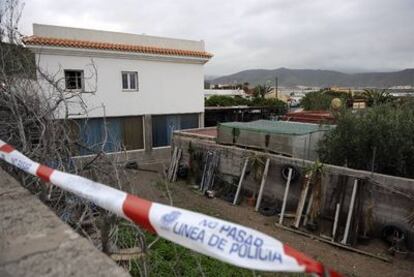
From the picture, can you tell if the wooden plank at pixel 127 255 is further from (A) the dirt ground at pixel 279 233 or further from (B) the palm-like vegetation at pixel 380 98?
(B) the palm-like vegetation at pixel 380 98

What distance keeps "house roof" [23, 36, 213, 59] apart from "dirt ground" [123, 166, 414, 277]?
6074mm

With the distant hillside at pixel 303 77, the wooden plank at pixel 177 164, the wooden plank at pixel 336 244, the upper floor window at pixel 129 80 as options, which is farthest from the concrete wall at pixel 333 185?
the distant hillside at pixel 303 77

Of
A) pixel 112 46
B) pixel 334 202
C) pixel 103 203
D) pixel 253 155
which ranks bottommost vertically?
pixel 334 202

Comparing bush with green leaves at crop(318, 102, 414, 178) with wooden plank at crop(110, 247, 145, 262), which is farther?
bush with green leaves at crop(318, 102, 414, 178)

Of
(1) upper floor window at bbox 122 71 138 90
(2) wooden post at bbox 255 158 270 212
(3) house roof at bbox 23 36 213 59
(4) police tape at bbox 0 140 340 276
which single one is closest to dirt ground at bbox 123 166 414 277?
(2) wooden post at bbox 255 158 270 212

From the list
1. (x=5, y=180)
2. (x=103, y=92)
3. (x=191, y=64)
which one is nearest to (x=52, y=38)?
(x=103, y=92)

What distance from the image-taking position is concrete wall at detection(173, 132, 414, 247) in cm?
828

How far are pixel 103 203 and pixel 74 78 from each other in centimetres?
1414

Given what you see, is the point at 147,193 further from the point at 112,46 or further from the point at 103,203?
the point at 103,203

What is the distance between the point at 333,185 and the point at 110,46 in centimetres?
1128

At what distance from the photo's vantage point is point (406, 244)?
8.10 metres

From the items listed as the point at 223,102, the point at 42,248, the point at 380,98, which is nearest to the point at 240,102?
the point at 223,102

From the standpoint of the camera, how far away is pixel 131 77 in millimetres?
16188

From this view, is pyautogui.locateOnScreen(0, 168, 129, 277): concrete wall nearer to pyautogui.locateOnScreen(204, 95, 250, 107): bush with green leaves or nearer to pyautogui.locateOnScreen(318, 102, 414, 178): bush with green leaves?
pyautogui.locateOnScreen(318, 102, 414, 178): bush with green leaves
